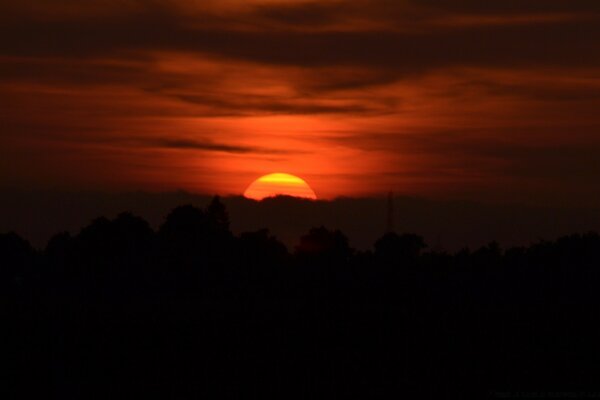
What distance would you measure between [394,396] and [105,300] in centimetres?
3010

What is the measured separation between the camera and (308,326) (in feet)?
148

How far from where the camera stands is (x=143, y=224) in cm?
9588

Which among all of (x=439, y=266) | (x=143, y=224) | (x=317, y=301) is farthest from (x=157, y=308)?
(x=143, y=224)

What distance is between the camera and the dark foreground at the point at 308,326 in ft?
115

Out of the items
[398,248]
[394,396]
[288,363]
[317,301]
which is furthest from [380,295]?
[398,248]

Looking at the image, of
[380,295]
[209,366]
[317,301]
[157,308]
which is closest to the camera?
[209,366]

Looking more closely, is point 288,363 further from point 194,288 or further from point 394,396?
point 194,288

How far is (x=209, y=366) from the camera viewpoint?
37.0 m

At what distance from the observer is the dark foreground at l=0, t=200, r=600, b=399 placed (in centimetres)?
3491

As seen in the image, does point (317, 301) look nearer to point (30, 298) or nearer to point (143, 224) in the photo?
point (30, 298)

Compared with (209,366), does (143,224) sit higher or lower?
higher

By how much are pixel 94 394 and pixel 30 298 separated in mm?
26630

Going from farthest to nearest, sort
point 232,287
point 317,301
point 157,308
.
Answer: point 232,287
point 317,301
point 157,308

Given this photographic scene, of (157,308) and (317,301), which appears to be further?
(317,301)
